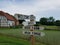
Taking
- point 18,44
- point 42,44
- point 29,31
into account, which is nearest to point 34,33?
point 29,31

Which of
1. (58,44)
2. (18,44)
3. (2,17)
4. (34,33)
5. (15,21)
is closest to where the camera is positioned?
(34,33)

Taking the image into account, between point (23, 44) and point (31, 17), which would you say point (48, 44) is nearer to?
point (23, 44)

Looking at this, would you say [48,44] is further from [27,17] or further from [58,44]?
[27,17]

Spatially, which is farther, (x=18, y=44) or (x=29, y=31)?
(x=18, y=44)

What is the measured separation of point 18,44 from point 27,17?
5770mm

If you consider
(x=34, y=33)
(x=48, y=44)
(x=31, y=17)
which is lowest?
(x=48, y=44)

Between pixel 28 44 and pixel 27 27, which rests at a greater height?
pixel 27 27

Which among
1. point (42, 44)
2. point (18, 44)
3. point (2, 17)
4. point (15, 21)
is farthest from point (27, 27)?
point (15, 21)

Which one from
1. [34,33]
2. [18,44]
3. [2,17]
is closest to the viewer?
[34,33]

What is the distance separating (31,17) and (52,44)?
715 cm

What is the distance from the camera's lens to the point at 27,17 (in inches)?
387

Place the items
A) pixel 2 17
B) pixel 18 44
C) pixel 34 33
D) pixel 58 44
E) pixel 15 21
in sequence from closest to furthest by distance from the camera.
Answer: pixel 34 33 < pixel 18 44 < pixel 58 44 < pixel 2 17 < pixel 15 21

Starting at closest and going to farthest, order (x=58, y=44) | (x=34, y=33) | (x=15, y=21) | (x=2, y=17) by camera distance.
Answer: (x=34, y=33) < (x=58, y=44) < (x=2, y=17) < (x=15, y=21)

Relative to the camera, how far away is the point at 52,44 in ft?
54.2
